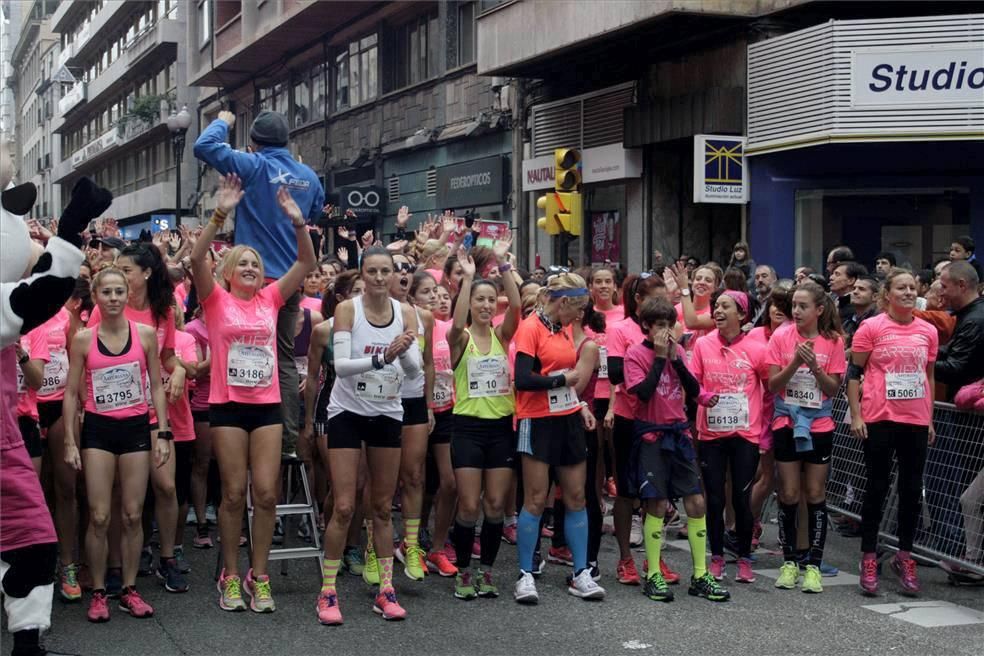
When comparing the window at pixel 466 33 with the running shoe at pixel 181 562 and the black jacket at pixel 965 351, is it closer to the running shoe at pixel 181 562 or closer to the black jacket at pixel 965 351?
the black jacket at pixel 965 351

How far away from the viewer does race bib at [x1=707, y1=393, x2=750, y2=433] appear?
8.25 meters

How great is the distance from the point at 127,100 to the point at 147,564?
5561 cm

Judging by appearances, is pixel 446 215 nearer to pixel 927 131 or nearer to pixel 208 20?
pixel 927 131


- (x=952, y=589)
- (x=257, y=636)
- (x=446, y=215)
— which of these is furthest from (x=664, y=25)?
(x=257, y=636)

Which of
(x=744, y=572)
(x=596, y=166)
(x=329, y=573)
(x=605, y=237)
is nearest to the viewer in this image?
(x=329, y=573)

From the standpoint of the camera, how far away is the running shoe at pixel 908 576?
806 centimetres

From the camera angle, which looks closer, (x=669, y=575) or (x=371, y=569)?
(x=371, y=569)

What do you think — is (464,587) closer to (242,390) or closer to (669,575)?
(669,575)

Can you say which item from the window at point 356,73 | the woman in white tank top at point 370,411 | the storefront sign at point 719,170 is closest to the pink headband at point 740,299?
the woman in white tank top at point 370,411

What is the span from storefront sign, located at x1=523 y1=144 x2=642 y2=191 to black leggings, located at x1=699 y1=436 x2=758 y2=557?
556 inches

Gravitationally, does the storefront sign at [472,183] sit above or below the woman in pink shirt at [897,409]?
above

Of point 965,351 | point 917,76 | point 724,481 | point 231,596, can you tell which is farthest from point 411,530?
point 917,76

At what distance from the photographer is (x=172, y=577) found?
794cm

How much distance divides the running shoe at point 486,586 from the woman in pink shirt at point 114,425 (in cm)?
193
